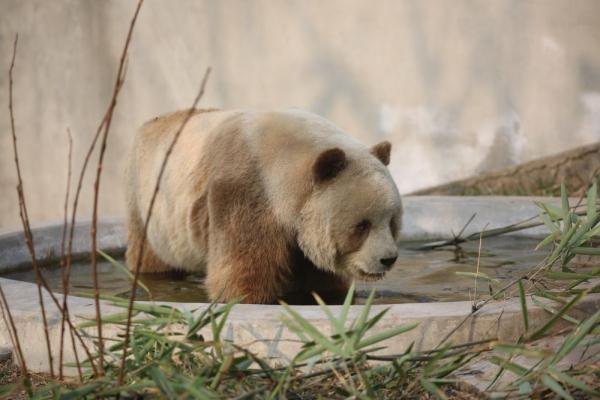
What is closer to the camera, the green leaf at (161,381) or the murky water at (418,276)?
the green leaf at (161,381)

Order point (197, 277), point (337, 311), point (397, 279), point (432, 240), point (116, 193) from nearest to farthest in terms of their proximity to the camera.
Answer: point (337, 311), point (397, 279), point (197, 277), point (432, 240), point (116, 193)

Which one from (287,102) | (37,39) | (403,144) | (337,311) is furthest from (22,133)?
(337,311)

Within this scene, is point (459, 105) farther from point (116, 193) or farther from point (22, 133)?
point (22, 133)

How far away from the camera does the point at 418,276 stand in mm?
4465

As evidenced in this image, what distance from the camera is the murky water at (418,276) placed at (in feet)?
13.3

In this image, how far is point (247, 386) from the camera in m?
2.35

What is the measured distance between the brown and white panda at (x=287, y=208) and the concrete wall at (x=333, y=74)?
3728 millimetres

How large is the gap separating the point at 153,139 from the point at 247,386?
259 centimetres

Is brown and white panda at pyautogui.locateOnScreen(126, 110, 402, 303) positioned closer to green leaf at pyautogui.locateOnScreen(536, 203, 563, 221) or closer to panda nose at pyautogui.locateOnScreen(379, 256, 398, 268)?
panda nose at pyautogui.locateOnScreen(379, 256, 398, 268)

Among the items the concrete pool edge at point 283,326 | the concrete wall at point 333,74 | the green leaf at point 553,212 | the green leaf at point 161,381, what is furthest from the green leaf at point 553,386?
the concrete wall at point 333,74

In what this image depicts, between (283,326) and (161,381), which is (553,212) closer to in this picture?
(283,326)

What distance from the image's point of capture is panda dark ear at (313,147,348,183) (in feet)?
11.5

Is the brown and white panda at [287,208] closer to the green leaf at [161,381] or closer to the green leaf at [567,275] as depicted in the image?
the green leaf at [567,275]

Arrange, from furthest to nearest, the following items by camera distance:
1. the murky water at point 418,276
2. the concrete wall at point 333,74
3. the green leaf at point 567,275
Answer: the concrete wall at point 333,74 → the murky water at point 418,276 → the green leaf at point 567,275
